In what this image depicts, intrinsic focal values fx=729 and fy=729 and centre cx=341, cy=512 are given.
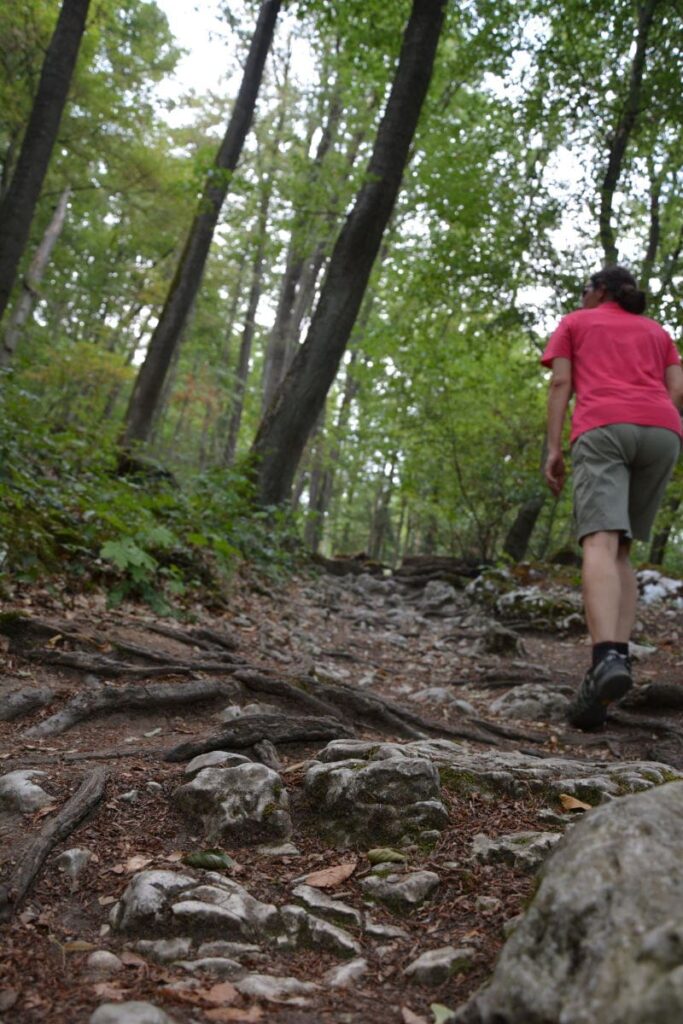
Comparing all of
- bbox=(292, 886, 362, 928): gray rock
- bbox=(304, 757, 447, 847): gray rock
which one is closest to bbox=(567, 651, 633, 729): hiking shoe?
bbox=(304, 757, 447, 847): gray rock

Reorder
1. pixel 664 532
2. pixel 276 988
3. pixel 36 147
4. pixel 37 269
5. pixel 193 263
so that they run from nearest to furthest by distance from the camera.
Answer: pixel 276 988
pixel 36 147
pixel 193 263
pixel 664 532
pixel 37 269

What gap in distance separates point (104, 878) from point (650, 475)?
3.46m

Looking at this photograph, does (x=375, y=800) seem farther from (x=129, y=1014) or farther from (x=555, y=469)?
(x=555, y=469)

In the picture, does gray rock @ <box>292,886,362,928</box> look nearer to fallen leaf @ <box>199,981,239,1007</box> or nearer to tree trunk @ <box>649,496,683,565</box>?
fallen leaf @ <box>199,981,239,1007</box>

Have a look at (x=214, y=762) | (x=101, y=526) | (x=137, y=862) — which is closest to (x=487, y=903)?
(x=137, y=862)

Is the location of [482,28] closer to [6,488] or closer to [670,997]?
[6,488]

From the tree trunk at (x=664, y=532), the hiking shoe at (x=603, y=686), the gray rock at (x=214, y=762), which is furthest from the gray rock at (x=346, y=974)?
the tree trunk at (x=664, y=532)

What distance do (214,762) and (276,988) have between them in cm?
99

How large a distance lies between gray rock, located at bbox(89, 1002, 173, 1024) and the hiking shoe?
2903 mm

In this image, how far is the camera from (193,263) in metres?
11.7

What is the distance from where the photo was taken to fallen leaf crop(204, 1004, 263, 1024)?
123 cm

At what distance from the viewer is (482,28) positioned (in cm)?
1152

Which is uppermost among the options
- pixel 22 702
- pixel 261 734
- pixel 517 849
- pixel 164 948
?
pixel 517 849

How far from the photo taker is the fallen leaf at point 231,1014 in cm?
123
